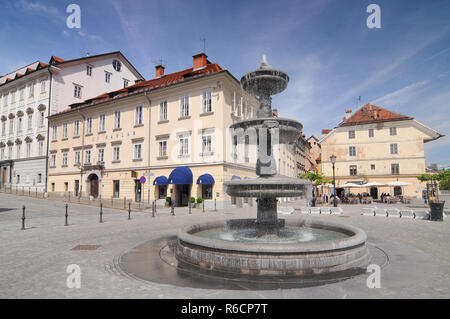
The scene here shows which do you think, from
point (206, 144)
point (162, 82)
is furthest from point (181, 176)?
point (162, 82)

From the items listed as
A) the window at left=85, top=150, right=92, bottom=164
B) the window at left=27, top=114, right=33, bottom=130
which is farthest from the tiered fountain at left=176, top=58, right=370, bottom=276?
the window at left=27, top=114, right=33, bottom=130

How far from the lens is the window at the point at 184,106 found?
25.6 m

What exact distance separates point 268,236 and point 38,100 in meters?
41.4

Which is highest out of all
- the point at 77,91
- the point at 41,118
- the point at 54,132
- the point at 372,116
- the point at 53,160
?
the point at 77,91

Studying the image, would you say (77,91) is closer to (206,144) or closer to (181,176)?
(181,176)

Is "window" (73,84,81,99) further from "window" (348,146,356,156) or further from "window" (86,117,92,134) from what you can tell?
"window" (348,146,356,156)

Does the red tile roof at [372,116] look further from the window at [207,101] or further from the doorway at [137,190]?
the doorway at [137,190]

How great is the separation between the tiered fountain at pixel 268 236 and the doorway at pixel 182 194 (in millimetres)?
17087

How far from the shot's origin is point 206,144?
24.3m

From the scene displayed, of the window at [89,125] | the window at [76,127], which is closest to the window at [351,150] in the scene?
the window at [89,125]
